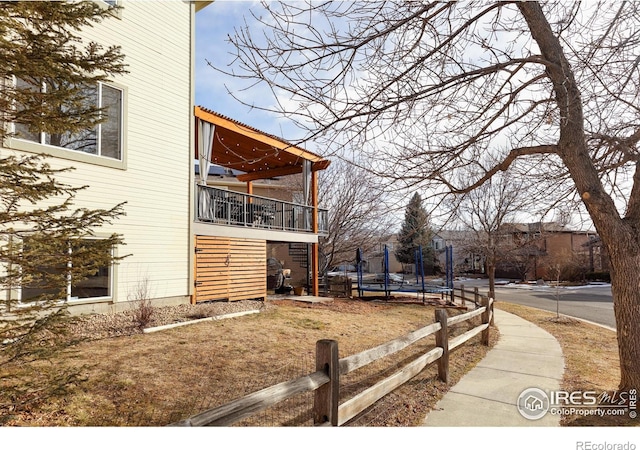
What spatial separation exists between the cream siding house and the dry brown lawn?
198cm

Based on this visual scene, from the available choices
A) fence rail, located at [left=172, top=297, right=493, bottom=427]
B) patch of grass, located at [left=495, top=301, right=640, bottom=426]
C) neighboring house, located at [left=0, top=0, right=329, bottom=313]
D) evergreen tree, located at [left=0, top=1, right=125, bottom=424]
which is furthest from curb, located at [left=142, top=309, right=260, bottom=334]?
patch of grass, located at [left=495, top=301, right=640, bottom=426]

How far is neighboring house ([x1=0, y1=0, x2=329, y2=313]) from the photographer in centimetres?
846

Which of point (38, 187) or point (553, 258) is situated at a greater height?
point (38, 187)

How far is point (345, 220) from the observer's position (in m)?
19.5

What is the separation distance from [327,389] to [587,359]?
6662 mm

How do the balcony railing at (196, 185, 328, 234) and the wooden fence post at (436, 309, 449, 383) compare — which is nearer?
the wooden fence post at (436, 309, 449, 383)

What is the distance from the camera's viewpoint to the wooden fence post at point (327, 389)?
3.50 meters

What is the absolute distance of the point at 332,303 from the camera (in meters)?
14.2

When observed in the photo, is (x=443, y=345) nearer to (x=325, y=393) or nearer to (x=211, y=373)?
(x=325, y=393)

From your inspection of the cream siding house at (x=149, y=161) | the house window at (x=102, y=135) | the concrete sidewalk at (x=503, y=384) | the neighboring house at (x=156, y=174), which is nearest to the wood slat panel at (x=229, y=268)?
the neighboring house at (x=156, y=174)

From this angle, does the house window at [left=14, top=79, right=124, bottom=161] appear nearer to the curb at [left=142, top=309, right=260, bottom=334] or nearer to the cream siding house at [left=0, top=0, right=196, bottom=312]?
the cream siding house at [left=0, top=0, right=196, bottom=312]

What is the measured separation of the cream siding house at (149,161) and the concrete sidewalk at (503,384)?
6.88m

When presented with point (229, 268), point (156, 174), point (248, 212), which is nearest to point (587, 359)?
point (229, 268)
